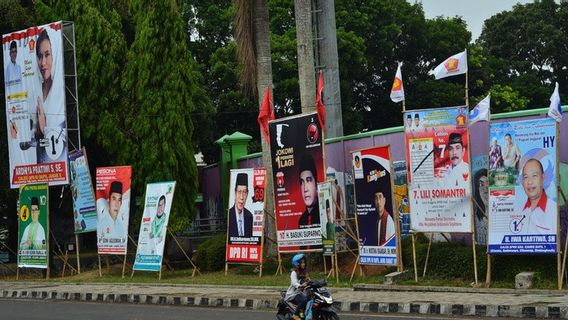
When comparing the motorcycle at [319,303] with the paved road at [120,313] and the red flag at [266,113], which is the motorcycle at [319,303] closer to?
the paved road at [120,313]

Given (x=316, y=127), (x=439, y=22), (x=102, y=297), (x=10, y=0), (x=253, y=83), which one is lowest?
(x=102, y=297)

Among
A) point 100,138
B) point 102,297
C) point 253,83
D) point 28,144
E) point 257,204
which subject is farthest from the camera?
point 100,138

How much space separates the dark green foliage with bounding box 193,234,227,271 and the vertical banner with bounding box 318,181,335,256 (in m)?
5.70

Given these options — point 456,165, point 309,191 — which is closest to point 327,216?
point 309,191

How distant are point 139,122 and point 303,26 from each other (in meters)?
8.67

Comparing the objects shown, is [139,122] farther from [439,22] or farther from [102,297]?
[439,22]

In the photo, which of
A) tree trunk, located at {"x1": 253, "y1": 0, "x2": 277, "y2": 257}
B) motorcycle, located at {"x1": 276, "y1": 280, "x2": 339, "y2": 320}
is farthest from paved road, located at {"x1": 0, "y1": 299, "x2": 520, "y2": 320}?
tree trunk, located at {"x1": 253, "y1": 0, "x2": 277, "y2": 257}

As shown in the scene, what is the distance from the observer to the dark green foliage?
26.4m

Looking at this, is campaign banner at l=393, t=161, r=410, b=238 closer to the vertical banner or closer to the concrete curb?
the vertical banner

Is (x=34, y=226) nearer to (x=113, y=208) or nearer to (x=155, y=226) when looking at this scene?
(x=113, y=208)

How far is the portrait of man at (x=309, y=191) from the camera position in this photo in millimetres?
22109

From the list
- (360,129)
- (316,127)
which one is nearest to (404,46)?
(360,129)

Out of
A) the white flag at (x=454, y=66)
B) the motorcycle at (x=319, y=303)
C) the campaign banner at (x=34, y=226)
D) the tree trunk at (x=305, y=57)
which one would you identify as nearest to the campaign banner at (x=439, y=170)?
the white flag at (x=454, y=66)

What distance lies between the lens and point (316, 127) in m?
21.9
